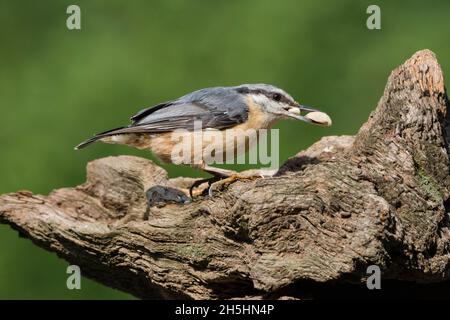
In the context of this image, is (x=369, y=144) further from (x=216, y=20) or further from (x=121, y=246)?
(x=216, y=20)

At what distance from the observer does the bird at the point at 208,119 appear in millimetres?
4309

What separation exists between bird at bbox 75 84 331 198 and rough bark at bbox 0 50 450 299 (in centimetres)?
25

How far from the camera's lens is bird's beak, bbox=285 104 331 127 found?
4.17m

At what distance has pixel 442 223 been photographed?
137 inches

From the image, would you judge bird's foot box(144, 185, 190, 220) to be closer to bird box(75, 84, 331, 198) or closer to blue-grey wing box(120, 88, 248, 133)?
bird box(75, 84, 331, 198)

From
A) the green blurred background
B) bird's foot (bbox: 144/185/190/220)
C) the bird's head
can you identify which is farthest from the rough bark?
the green blurred background

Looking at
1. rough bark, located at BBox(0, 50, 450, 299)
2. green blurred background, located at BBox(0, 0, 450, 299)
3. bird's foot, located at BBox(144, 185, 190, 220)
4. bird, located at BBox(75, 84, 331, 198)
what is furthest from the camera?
green blurred background, located at BBox(0, 0, 450, 299)

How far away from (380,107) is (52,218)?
136 cm

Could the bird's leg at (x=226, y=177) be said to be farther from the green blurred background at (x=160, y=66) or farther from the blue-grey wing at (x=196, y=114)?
the green blurred background at (x=160, y=66)

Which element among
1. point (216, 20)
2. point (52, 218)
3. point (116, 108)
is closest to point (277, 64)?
point (216, 20)

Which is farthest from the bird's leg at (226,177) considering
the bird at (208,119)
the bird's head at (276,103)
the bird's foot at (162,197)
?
the bird's head at (276,103)

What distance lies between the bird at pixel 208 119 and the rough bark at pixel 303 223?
0.25 metres

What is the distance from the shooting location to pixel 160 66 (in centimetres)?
615

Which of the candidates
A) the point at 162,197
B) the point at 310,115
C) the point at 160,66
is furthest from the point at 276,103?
the point at 160,66
